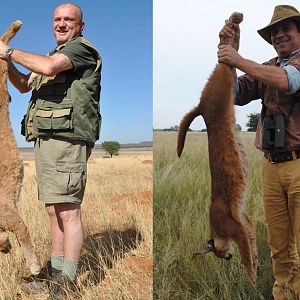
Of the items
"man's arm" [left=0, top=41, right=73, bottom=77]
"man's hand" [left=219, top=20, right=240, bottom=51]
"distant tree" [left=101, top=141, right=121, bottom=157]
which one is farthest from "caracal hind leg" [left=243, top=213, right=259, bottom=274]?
"distant tree" [left=101, top=141, right=121, bottom=157]

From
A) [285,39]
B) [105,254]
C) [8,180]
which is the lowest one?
[105,254]

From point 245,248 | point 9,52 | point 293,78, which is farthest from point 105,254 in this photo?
point 293,78

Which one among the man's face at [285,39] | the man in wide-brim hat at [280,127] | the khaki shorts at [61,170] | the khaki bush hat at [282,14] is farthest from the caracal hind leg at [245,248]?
the khaki shorts at [61,170]

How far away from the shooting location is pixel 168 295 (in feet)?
10.7

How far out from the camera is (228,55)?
2.92m

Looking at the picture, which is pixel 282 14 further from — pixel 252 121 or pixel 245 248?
pixel 245 248

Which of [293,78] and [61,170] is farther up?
[293,78]

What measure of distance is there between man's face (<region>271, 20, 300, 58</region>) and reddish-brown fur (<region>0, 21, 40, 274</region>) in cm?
193

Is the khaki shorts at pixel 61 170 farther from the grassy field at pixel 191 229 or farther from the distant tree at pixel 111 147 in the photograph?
the distant tree at pixel 111 147

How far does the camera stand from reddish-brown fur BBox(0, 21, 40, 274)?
3.71 meters

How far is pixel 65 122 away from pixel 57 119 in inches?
2.6

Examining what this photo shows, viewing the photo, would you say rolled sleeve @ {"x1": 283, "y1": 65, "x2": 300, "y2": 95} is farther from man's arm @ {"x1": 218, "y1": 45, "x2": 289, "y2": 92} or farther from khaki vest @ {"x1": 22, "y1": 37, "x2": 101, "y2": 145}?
khaki vest @ {"x1": 22, "y1": 37, "x2": 101, "y2": 145}

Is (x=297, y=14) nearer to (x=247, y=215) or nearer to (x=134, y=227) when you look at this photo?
(x=247, y=215)

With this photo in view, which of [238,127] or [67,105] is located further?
[67,105]
